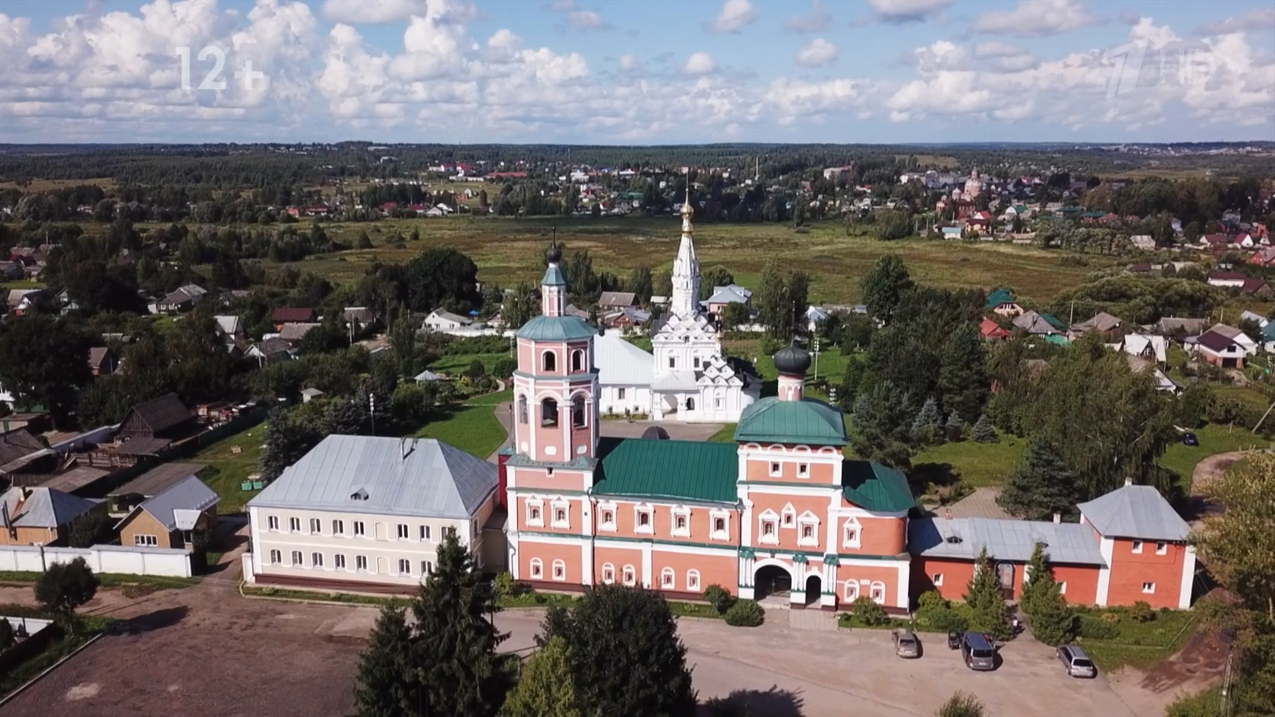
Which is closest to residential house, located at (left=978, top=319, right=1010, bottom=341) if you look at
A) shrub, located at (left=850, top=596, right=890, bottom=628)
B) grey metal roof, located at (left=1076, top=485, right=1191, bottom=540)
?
grey metal roof, located at (left=1076, top=485, right=1191, bottom=540)

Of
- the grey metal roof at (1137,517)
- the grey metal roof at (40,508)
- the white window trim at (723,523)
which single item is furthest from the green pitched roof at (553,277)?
the grey metal roof at (40,508)

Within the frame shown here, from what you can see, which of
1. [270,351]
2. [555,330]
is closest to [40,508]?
[555,330]

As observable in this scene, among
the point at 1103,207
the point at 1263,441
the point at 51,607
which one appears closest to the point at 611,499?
the point at 51,607

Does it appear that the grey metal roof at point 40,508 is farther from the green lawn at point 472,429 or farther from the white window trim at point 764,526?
the white window trim at point 764,526

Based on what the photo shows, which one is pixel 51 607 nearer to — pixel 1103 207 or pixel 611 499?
pixel 611 499

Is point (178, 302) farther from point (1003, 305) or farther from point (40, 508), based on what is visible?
point (1003, 305)

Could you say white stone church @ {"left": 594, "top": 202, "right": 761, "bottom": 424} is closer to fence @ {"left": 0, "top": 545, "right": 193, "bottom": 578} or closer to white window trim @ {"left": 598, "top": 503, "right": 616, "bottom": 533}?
white window trim @ {"left": 598, "top": 503, "right": 616, "bottom": 533}

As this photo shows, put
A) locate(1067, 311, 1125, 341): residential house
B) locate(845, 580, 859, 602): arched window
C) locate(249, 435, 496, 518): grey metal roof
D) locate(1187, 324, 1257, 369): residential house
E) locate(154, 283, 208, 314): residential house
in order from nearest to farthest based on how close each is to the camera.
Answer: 1. locate(845, 580, 859, 602): arched window
2. locate(249, 435, 496, 518): grey metal roof
3. locate(1187, 324, 1257, 369): residential house
4. locate(1067, 311, 1125, 341): residential house
5. locate(154, 283, 208, 314): residential house
